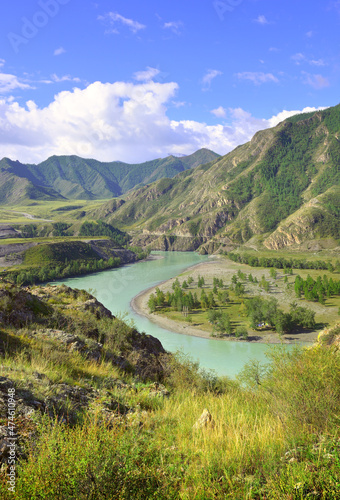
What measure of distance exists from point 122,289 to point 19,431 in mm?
94246

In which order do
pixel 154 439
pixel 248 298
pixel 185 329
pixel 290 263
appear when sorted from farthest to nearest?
pixel 290 263, pixel 248 298, pixel 185 329, pixel 154 439

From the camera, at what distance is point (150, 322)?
6341 centimetres

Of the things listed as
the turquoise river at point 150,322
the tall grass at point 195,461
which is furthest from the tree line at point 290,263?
the tall grass at point 195,461

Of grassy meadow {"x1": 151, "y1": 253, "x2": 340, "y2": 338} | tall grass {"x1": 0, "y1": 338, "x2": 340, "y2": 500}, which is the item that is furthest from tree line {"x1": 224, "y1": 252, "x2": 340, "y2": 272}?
tall grass {"x1": 0, "y1": 338, "x2": 340, "y2": 500}

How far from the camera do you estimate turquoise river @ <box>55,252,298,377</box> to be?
44.5 meters

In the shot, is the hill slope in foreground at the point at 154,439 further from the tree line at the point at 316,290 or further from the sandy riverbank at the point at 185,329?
the tree line at the point at 316,290

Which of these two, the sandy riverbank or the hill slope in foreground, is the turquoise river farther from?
the hill slope in foreground

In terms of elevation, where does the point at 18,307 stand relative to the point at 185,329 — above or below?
above

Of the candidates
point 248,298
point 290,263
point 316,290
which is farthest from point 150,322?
point 290,263

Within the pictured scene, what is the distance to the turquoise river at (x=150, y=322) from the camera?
146 feet

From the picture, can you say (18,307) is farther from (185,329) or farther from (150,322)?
(150,322)

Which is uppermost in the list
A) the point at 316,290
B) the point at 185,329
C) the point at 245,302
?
the point at 316,290

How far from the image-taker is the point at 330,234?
6496 inches

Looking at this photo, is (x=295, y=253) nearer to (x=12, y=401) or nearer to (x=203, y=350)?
(x=203, y=350)
